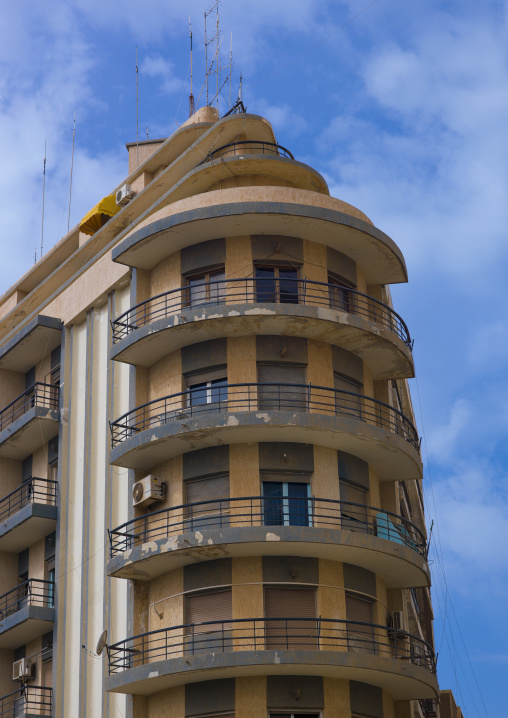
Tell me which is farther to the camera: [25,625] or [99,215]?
[99,215]

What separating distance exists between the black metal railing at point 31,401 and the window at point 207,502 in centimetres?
837

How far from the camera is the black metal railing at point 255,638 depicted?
29.9 m

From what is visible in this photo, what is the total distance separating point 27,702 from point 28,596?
3319mm

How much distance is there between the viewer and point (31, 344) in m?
41.1

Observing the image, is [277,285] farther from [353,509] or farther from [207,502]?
[207,502]

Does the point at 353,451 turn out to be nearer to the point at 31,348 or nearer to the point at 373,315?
the point at 373,315

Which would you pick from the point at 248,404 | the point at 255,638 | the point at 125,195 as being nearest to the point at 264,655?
the point at 255,638

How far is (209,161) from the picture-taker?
37.8 metres

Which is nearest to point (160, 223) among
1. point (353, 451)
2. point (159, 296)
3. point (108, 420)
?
point (159, 296)

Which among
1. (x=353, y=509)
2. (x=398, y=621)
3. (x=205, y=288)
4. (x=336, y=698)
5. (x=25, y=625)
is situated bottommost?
(x=336, y=698)

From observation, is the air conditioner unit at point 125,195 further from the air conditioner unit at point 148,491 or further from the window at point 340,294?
the air conditioner unit at point 148,491

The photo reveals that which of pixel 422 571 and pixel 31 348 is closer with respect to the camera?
pixel 422 571

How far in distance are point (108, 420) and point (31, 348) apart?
6720 millimetres

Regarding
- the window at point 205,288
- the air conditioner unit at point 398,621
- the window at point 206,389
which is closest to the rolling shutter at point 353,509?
the air conditioner unit at point 398,621
